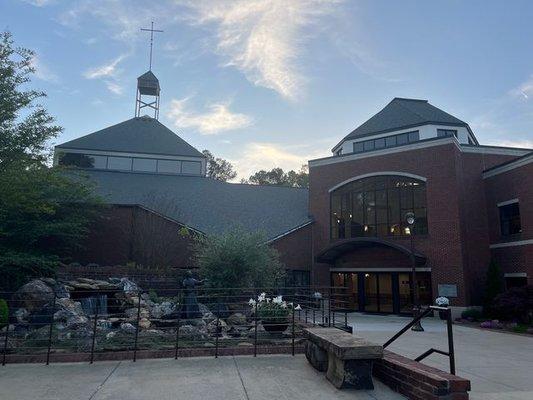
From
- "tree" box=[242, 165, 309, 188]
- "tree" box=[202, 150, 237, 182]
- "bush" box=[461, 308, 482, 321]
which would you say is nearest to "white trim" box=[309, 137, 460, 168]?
"bush" box=[461, 308, 482, 321]

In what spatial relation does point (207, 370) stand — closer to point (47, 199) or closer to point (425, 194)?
point (47, 199)

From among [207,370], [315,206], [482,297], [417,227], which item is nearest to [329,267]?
[315,206]

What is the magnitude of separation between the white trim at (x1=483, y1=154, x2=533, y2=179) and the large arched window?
4008 mm

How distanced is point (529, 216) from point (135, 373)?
2107 centimetres

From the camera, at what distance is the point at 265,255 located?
17.9 metres

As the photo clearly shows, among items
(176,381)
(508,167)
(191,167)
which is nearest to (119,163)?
(191,167)

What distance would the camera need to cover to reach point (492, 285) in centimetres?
2133

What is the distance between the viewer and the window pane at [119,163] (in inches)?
1249

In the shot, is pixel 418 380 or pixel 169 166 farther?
pixel 169 166

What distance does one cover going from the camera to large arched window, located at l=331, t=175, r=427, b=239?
24.1 m

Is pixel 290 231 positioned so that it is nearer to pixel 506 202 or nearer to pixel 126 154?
pixel 506 202

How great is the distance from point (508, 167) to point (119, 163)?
88.8 ft

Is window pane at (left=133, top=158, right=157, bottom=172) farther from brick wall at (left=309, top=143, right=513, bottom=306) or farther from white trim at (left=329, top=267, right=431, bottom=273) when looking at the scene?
brick wall at (left=309, top=143, right=513, bottom=306)

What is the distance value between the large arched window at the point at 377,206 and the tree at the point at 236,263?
9.97m
